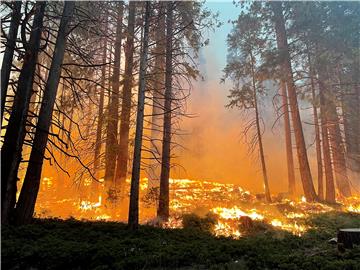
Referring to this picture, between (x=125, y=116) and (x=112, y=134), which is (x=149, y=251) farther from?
(x=125, y=116)

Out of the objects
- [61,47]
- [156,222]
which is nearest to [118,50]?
[61,47]

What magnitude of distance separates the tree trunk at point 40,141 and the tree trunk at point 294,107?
39.4 feet

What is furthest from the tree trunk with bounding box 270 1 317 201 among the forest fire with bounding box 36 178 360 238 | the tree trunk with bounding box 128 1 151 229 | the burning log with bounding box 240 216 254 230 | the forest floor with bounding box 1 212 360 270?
the tree trunk with bounding box 128 1 151 229

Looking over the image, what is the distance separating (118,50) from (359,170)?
56.3 ft

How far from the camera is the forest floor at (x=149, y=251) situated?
18.5 feet

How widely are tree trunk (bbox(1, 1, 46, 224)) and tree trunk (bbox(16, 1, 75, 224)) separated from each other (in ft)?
0.98

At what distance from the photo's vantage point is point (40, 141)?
340 inches

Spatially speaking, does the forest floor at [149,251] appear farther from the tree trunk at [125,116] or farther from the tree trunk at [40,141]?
the tree trunk at [125,116]

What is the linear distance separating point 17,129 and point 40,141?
0.67m

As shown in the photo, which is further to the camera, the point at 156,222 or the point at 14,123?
the point at 156,222

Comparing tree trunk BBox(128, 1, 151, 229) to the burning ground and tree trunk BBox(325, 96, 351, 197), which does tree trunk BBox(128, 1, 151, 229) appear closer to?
the burning ground

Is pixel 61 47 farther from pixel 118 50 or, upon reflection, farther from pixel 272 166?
pixel 272 166

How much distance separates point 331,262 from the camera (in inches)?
207

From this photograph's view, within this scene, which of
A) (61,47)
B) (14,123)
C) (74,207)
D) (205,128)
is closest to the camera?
(14,123)
